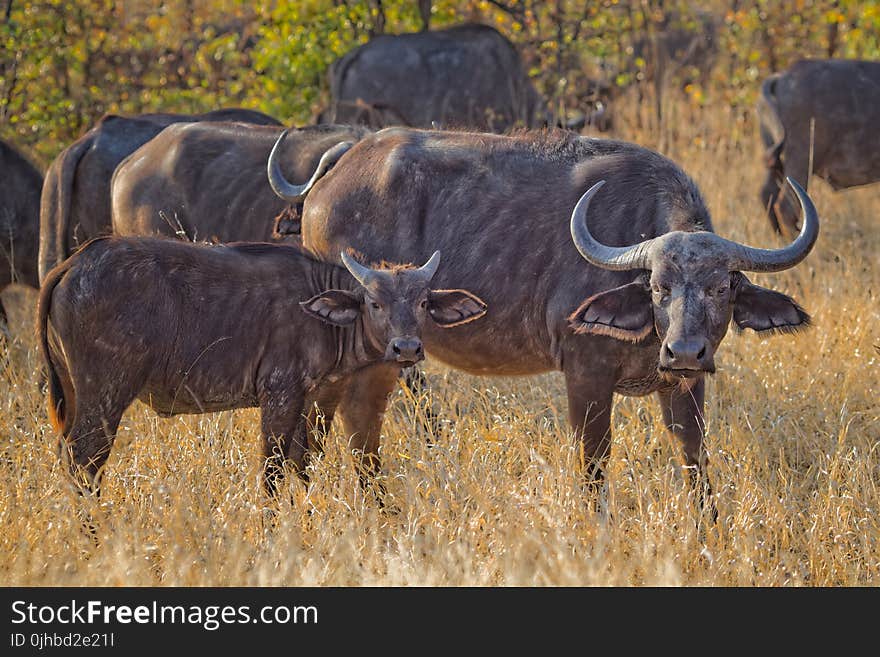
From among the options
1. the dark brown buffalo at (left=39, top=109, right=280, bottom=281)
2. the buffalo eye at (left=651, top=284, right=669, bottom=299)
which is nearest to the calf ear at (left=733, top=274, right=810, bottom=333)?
the buffalo eye at (left=651, top=284, right=669, bottom=299)

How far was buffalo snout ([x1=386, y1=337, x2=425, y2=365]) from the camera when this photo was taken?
455 centimetres

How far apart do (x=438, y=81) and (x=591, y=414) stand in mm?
6238

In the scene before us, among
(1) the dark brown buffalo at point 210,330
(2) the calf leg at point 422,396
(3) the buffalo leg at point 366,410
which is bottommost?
(2) the calf leg at point 422,396

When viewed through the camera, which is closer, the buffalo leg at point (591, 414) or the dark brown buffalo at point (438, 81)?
the buffalo leg at point (591, 414)

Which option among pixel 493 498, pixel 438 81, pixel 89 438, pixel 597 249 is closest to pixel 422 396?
pixel 493 498

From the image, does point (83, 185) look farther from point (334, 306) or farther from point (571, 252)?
point (571, 252)

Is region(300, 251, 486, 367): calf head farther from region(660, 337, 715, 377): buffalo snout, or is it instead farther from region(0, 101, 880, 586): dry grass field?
region(660, 337, 715, 377): buffalo snout

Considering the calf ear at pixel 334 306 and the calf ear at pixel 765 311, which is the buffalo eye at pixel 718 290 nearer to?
the calf ear at pixel 765 311

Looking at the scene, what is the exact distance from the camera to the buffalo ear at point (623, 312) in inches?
185

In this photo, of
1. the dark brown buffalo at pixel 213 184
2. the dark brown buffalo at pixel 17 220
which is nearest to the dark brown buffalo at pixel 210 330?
the dark brown buffalo at pixel 213 184

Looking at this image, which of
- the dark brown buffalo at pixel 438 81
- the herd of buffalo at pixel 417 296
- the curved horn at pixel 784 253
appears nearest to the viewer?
the curved horn at pixel 784 253

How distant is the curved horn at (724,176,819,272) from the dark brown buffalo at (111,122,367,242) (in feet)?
9.76
